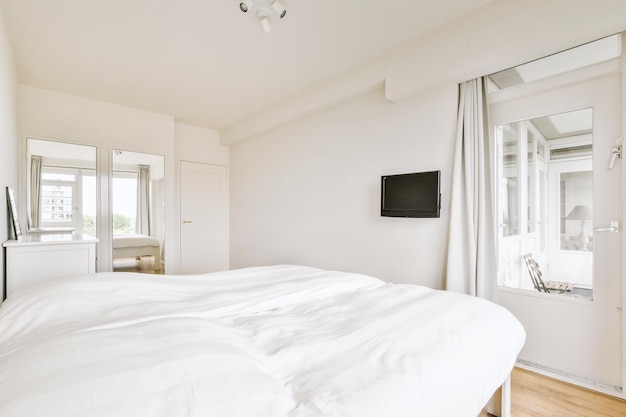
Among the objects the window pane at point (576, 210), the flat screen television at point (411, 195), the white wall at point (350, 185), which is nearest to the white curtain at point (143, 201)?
the white wall at point (350, 185)

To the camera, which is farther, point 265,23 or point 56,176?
point 56,176

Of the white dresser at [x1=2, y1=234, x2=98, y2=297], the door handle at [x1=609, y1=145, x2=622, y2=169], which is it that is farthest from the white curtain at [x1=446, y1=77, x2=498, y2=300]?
the white dresser at [x1=2, y1=234, x2=98, y2=297]

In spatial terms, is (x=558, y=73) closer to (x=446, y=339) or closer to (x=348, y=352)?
(x=446, y=339)

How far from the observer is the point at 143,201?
4.36 m

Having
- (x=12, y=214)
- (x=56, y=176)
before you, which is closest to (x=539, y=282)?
Result: (x=12, y=214)

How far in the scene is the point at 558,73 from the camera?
2.17m

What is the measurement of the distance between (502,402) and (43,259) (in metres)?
3.47

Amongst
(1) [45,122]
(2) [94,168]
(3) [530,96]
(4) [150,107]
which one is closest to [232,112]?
(4) [150,107]

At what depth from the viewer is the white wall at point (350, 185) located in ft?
8.90

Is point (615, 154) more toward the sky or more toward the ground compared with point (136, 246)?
more toward the sky

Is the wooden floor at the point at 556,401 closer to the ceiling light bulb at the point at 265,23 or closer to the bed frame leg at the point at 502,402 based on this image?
the bed frame leg at the point at 502,402

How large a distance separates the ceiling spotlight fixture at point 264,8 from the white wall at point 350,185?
1.31 metres

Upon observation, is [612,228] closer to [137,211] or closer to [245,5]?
[245,5]

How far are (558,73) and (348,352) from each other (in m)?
2.47
